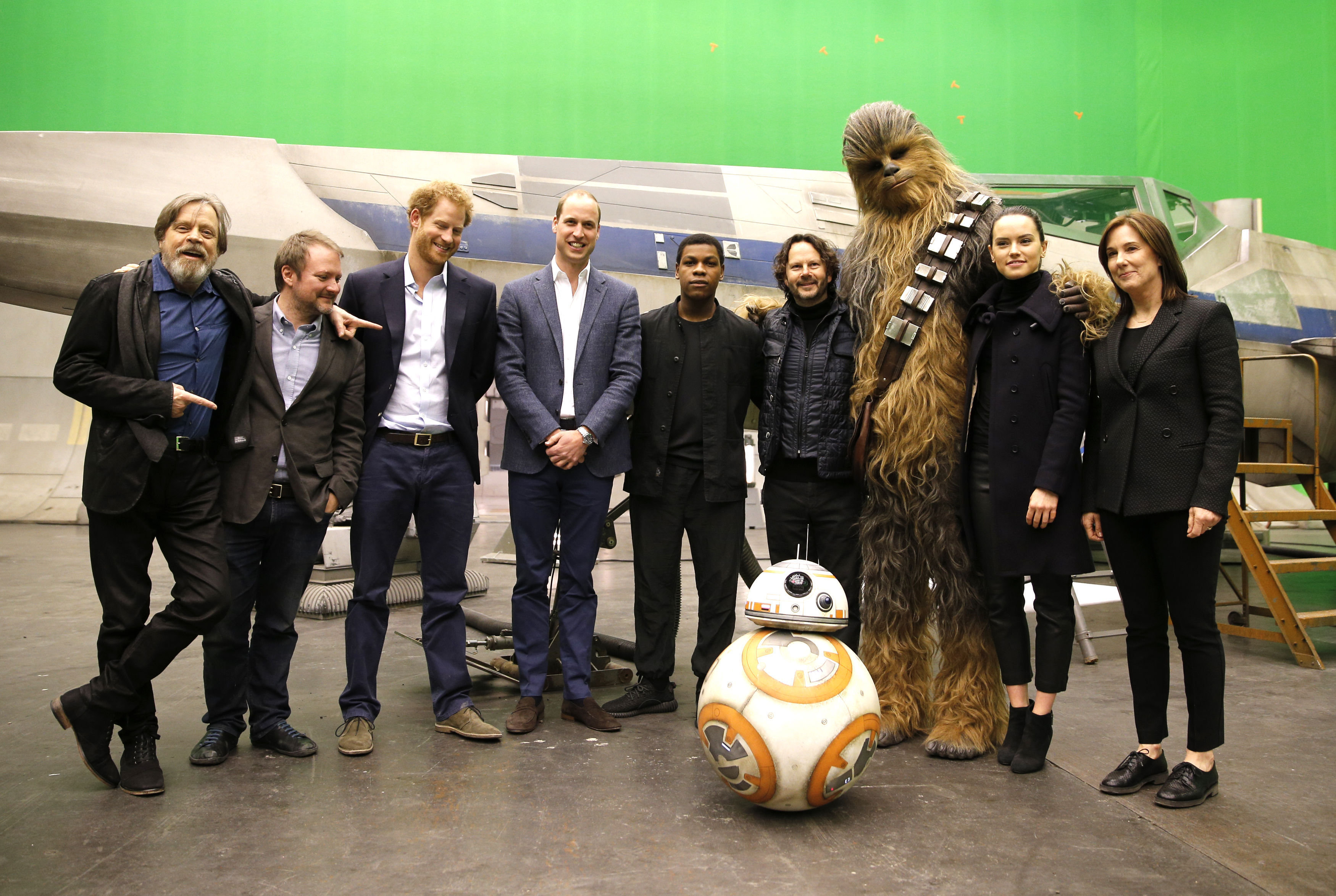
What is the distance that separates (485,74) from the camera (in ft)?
23.1

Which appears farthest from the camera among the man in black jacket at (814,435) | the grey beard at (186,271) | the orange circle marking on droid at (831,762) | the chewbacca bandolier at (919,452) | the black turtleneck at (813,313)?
the black turtleneck at (813,313)

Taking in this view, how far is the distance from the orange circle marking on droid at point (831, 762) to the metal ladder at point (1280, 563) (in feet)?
8.17

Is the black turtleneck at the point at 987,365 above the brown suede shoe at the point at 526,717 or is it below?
above

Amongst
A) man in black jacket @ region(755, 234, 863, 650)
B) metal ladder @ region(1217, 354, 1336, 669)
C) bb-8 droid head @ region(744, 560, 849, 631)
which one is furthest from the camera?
metal ladder @ region(1217, 354, 1336, 669)

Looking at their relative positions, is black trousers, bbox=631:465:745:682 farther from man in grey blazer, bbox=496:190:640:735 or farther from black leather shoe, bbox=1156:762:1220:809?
black leather shoe, bbox=1156:762:1220:809

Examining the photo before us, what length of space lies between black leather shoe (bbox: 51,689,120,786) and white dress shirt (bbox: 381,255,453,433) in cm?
110

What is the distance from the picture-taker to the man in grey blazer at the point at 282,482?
2568 millimetres

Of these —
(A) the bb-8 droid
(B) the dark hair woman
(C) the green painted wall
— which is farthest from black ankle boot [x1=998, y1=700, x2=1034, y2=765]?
(C) the green painted wall

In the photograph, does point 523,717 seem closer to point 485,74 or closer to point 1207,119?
point 485,74

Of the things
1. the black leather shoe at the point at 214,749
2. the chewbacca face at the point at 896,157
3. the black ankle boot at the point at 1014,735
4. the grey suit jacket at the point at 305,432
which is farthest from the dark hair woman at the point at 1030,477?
the black leather shoe at the point at 214,749

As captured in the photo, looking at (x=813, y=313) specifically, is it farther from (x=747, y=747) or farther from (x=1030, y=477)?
(x=747, y=747)

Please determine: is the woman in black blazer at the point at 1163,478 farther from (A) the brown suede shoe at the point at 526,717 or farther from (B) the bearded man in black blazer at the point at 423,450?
(B) the bearded man in black blazer at the point at 423,450

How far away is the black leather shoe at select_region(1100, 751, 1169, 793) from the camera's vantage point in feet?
7.82

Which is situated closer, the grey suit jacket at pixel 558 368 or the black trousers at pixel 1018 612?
the black trousers at pixel 1018 612
